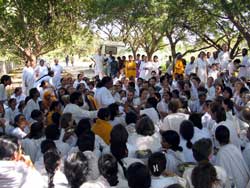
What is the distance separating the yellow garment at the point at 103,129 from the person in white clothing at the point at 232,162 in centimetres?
211

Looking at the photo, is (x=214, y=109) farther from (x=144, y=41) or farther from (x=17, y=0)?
(x=144, y=41)

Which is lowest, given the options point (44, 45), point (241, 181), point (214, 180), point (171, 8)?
point (241, 181)

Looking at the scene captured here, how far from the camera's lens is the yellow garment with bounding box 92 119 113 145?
648 centimetres

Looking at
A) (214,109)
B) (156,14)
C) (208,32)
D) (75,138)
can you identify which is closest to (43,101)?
(75,138)

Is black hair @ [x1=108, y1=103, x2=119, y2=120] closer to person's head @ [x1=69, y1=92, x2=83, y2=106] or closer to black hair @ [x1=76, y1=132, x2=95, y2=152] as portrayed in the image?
person's head @ [x1=69, y1=92, x2=83, y2=106]

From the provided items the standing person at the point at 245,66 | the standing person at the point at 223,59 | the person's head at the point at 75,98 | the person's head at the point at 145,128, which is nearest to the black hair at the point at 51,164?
the person's head at the point at 145,128

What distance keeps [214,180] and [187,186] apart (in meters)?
0.45

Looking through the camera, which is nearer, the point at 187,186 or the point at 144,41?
the point at 187,186

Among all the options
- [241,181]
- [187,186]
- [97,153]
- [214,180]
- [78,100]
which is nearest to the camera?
[214,180]

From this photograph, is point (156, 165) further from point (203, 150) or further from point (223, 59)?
point (223, 59)

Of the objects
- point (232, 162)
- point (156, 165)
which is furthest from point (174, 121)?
point (156, 165)

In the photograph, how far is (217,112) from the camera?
244 inches

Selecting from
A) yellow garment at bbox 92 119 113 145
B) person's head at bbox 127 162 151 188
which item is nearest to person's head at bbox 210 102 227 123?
yellow garment at bbox 92 119 113 145

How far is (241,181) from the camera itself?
4645 mm
